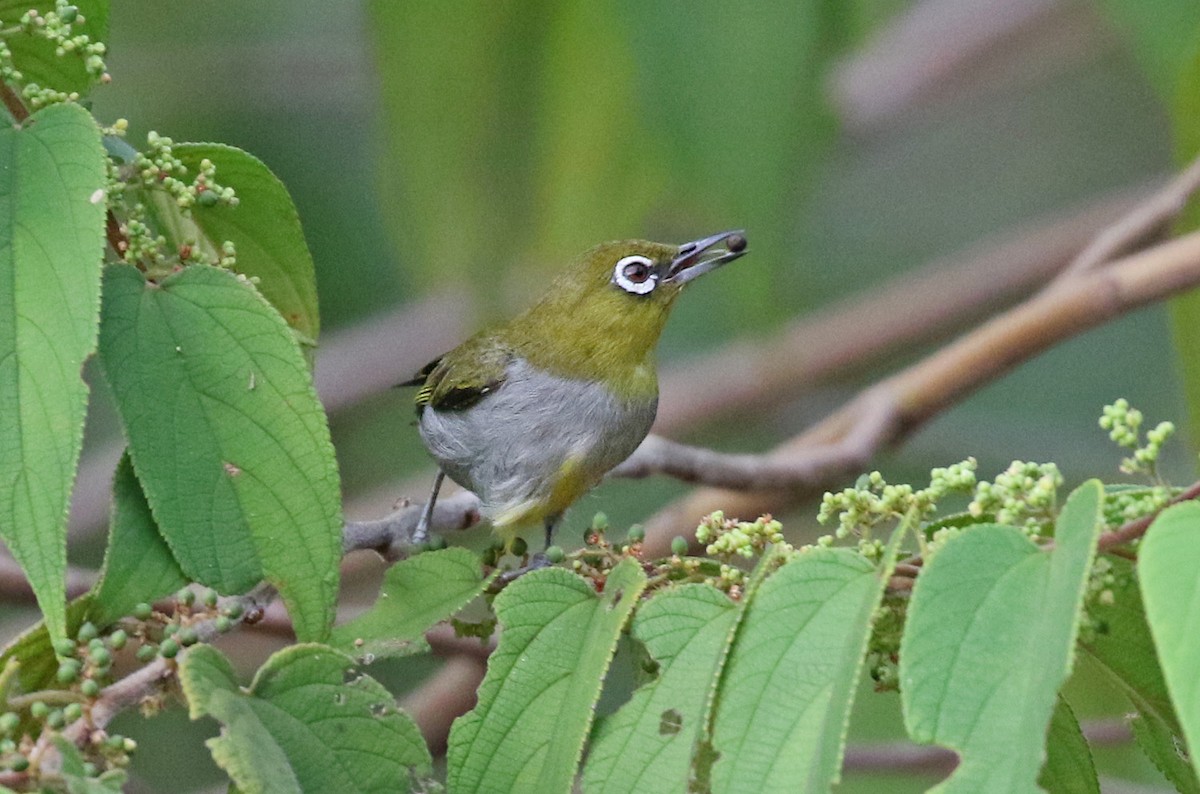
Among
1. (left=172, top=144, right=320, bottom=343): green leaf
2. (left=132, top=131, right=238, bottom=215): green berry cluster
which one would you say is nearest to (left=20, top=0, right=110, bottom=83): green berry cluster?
(left=132, top=131, right=238, bottom=215): green berry cluster

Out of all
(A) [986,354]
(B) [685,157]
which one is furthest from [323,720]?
(A) [986,354]

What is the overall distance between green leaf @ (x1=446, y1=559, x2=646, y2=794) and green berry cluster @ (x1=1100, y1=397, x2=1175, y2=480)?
1.92 feet

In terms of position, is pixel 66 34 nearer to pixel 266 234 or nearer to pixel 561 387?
pixel 266 234

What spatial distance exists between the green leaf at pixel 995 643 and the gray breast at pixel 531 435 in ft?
5.38

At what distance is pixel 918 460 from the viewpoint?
6387 mm

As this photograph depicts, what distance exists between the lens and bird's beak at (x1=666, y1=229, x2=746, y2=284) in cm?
310

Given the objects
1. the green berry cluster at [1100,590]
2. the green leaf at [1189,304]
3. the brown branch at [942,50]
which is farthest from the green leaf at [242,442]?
the brown branch at [942,50]

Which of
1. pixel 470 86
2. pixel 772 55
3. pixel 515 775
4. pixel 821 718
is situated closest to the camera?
pixel 821 718

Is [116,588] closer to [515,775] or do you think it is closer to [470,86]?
[515,775]

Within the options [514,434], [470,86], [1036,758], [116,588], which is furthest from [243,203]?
[1036,758]

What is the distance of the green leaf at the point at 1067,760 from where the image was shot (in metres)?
1.85

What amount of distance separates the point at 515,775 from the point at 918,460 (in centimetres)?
487

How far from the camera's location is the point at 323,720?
5.77ft

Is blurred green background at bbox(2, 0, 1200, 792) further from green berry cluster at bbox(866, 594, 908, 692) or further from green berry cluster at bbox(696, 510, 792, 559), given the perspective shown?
green berry cluster at bbox(866, 594, 908, 692)
